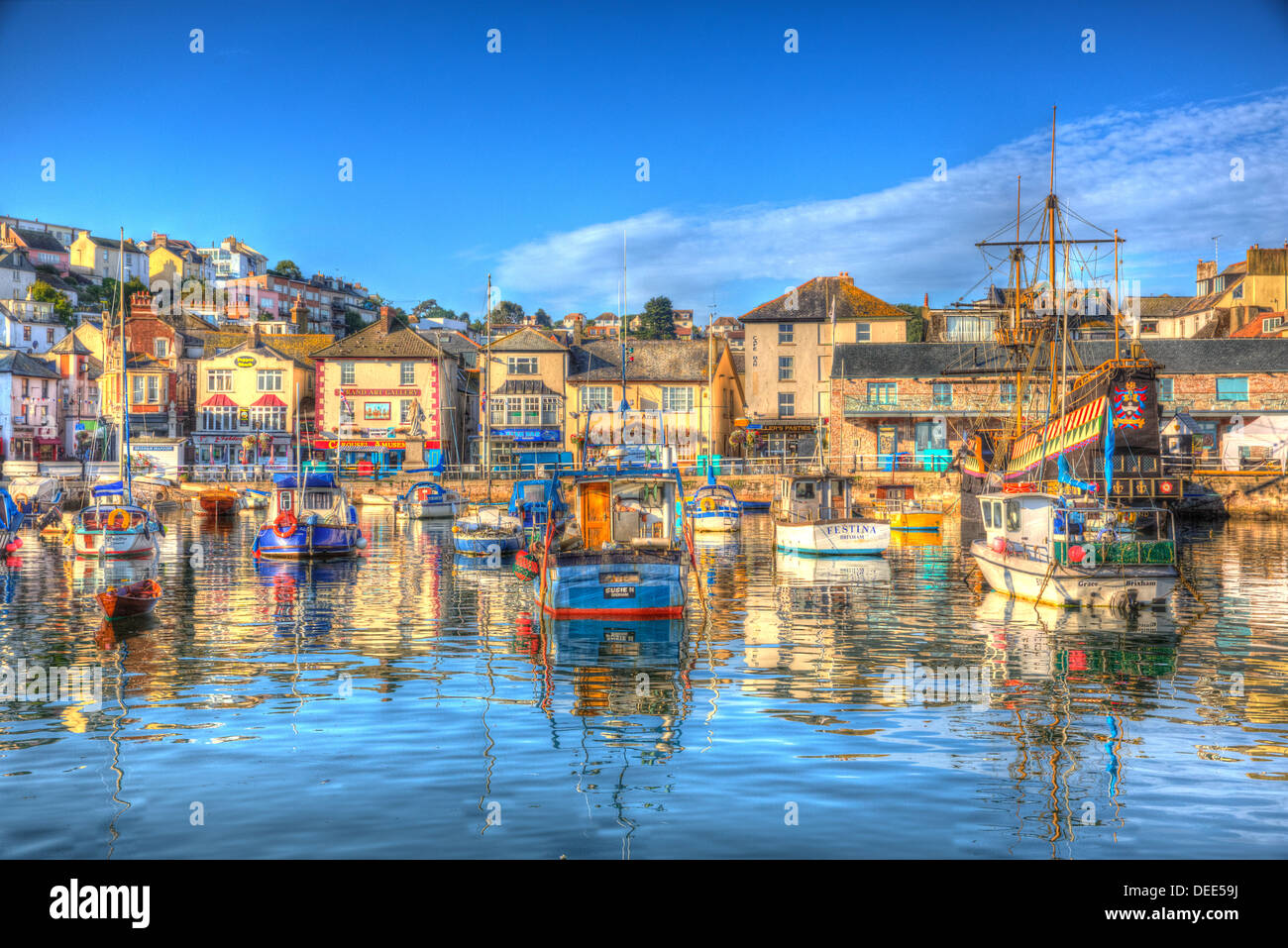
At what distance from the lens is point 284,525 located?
43.2 meters

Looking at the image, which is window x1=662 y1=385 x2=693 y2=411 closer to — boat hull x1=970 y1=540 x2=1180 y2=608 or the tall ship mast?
the tall ship mast

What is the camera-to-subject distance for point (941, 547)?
4991 centimetres

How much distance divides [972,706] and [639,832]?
7.88 metres

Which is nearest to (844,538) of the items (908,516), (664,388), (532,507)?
(532,507)

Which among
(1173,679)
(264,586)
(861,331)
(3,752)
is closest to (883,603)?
(1173,679)

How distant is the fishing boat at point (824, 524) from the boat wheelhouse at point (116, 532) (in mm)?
24432

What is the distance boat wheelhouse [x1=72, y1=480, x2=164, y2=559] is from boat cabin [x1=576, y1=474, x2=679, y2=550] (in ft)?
76.6

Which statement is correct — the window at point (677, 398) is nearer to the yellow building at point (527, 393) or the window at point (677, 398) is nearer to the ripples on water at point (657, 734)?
the yellow building at point (527, 393)

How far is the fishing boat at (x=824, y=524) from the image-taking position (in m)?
42.4

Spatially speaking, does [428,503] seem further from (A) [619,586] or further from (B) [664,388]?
(A) [619,586]
